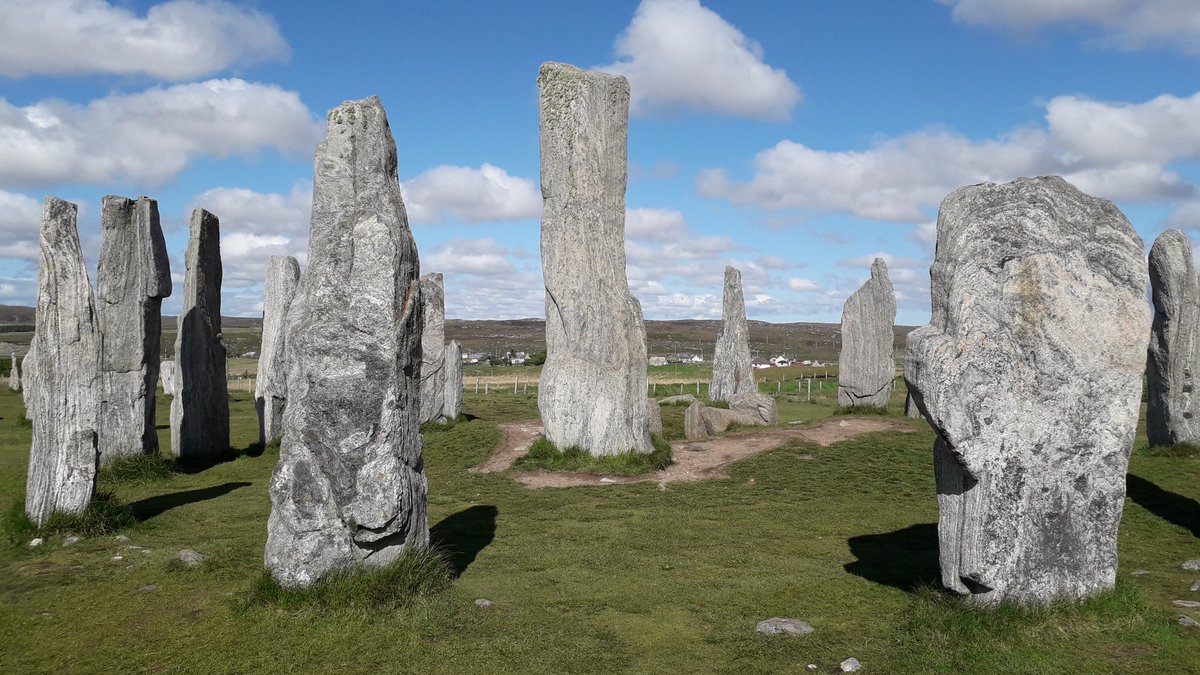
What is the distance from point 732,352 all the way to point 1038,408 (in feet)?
61.0

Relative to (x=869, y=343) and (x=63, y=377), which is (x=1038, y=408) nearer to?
(x=63, y=377)

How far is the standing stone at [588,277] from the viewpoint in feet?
47.1

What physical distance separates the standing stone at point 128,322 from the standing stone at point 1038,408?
1199 centimetres

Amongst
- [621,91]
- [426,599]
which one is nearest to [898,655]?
[426,599]

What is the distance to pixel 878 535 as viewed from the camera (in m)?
9.72

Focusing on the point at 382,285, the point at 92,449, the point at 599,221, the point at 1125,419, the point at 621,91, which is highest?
the point at 621,91

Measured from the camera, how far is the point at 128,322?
13.6 metres

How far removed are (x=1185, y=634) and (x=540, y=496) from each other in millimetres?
7956

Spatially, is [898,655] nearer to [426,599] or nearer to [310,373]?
[426,599]

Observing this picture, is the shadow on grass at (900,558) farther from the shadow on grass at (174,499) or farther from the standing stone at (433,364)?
the standing stone at (433,364)

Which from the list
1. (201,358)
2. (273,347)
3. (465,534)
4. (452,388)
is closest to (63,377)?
(465,534)

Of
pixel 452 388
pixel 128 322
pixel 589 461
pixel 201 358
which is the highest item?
pixel 128 322

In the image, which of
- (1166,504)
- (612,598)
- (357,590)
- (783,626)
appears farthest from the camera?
(1166,504)

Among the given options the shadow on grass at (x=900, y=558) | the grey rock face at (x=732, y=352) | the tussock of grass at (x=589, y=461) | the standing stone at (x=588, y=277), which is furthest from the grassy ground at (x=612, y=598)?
the grey rock face at (x=732, y=352)
